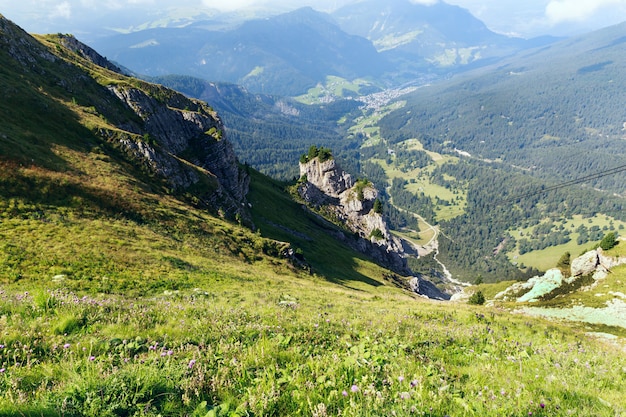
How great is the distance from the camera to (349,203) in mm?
146625

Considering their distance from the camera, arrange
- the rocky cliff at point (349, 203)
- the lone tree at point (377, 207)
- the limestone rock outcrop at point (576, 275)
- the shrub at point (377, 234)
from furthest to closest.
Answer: the lone tree at point (377, 207), the rocky cliff at point (349, 203), the shrub at point (377, 234), the limestone rock outcrop at point (576, 275)

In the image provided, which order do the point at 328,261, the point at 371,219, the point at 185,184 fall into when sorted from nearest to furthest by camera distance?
1. the point at 185,184
2. the point at 328,261
3. the point at 371,219

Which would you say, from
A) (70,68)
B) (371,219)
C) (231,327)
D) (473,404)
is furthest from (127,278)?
(371,219)

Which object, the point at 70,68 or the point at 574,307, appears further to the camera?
the point at 70,68

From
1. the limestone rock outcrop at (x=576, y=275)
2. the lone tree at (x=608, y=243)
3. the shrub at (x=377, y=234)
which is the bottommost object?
the shrub at (x=377, y=234)

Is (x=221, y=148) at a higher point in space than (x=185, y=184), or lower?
higher

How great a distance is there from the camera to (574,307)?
47438 millimetres

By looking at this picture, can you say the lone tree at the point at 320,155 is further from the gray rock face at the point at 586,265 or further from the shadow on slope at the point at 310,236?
the gray rock face at the point at 586,265

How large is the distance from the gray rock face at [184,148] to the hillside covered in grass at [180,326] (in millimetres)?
1332

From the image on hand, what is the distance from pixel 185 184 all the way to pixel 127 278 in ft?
115

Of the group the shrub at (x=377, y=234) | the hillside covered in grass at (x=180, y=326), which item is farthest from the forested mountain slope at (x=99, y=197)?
the shrub at (x=377, y=234)

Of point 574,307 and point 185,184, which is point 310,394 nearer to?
point 185,184

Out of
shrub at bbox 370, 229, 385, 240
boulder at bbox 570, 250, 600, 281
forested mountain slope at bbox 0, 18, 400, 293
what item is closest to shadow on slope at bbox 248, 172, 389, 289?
forested mountain slope at bbox 0, 18, 400, 293

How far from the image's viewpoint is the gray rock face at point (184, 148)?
5194 centimetres
